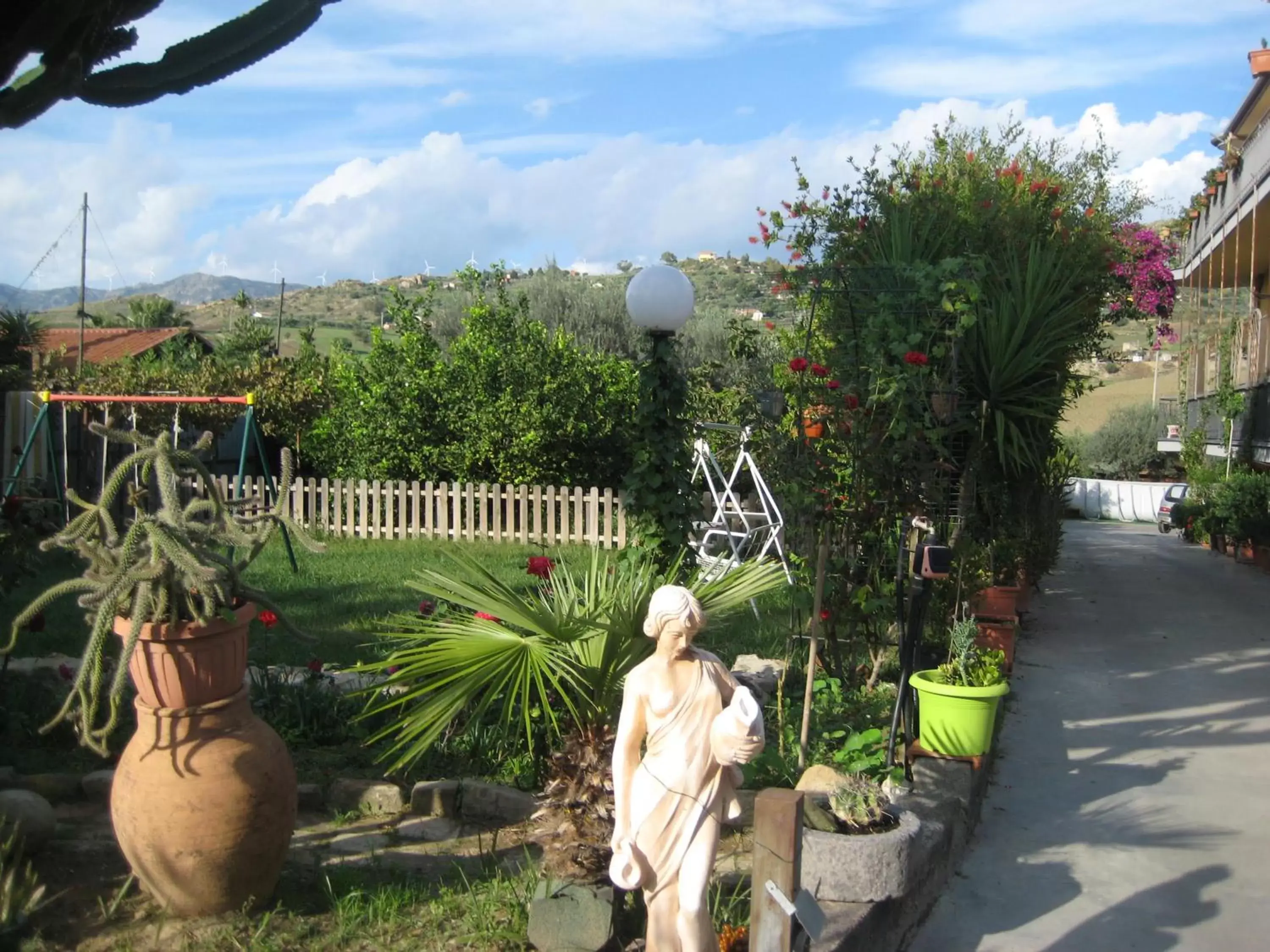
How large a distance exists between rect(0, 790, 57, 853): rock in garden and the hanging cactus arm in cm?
274

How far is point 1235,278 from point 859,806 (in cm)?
1368

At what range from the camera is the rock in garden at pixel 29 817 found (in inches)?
167

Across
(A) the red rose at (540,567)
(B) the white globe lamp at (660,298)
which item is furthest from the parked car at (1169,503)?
(A) the red rose at (540,567)

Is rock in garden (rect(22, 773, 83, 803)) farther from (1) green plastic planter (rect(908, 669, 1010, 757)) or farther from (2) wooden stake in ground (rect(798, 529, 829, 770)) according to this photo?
(1) green plastic planter (rect(908, 669, 1010, 757))

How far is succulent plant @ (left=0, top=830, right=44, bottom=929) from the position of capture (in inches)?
139

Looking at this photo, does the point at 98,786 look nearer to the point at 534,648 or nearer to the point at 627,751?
the point at 534,648

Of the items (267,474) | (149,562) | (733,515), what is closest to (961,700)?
(149,562)

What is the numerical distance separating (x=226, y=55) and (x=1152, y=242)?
11.3 meters

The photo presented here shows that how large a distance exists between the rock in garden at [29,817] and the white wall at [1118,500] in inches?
1106

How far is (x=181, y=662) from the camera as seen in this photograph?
3652mm

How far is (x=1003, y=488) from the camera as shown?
10367 millimetres

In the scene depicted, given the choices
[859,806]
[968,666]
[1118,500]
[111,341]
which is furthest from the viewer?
[1118,500]

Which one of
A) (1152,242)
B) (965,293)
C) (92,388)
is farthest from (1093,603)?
(92,388)

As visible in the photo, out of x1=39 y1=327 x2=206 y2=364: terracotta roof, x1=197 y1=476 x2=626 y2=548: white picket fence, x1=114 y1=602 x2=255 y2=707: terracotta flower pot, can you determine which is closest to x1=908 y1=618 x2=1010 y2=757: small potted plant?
x1=114 y1=602 x2=255 y2=707: terracotta flower pot
